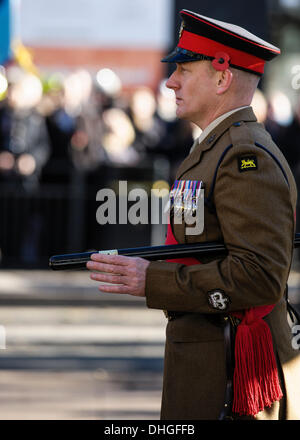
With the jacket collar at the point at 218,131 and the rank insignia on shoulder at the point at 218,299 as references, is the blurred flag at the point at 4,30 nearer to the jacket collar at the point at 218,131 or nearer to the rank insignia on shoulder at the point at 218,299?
the jacket collar at the point at 218,131

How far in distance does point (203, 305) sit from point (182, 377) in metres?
0.29

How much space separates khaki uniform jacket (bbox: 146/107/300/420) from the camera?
9.66ft

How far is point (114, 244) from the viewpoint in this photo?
40.2 ft

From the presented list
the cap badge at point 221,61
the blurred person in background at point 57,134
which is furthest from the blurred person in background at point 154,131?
the cap badge at point 221,61

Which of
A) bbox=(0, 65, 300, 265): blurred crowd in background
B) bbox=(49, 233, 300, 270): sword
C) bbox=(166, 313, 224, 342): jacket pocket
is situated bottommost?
bbox=(166, 313, 224, 342): jacket pocket

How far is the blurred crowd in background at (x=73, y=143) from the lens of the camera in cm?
1168

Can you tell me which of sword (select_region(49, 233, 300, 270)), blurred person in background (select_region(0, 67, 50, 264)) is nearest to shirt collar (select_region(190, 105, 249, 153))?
sword (select_region(49, 233, 300, 270))

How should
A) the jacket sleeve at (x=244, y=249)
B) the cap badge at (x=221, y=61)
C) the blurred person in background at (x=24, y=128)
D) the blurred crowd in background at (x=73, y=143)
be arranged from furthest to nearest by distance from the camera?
the blurred crowd in background at (x=73, y=143)
the blurred person in background at (x=24, y=128)
the cap badge at (x=221, y=61)
the jacket sleeve at (x=244, y=249)

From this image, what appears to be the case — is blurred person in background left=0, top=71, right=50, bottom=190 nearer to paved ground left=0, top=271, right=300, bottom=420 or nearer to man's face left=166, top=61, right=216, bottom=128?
paved ground left=0, top=271, right=300, bottom=420

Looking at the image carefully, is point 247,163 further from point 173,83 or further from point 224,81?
point 173,83

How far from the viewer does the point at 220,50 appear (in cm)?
319

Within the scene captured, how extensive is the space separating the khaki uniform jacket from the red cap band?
0.52 ft
